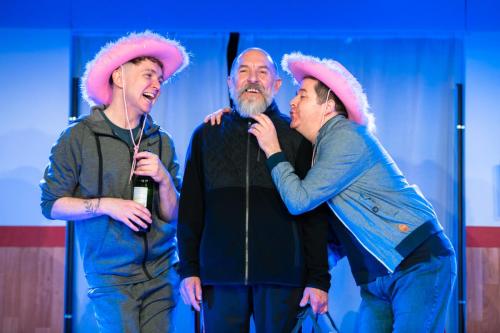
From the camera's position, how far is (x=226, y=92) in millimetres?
4840

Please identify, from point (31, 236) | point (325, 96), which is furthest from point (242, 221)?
point (31, 236)

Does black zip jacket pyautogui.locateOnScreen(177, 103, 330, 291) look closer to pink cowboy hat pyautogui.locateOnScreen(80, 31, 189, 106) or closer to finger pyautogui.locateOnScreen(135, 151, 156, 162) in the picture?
finger pyautogui.locateOnScreen(135, 151, 156, 162)

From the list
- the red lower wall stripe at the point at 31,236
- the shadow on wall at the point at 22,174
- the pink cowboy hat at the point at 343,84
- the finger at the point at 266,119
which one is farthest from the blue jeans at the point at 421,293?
the shadow on wall at the point at 22,174

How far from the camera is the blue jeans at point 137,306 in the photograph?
267 cm

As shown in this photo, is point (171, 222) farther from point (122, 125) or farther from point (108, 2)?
point (108, 2)

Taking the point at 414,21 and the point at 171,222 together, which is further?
the point at 414,21

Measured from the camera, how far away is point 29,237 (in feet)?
15.4

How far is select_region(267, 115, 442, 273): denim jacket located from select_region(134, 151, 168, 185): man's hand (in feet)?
1.58

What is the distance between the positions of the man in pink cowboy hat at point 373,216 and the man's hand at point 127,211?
0.58 metres

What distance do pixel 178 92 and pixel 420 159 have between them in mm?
1955

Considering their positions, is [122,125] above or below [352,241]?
above

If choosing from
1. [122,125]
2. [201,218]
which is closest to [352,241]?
[201,218]

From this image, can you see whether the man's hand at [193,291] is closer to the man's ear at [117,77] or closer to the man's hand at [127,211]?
the man's hand at [127,211]

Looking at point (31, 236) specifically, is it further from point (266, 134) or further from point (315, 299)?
point (315, 299)
